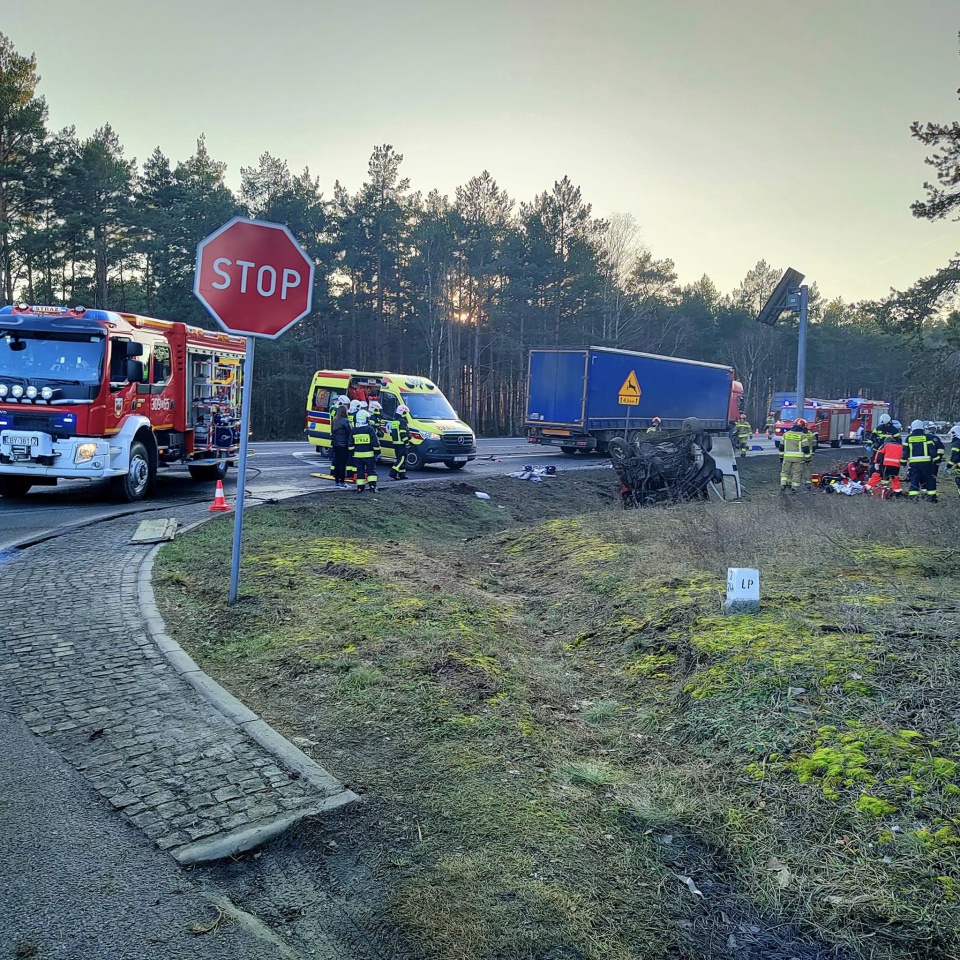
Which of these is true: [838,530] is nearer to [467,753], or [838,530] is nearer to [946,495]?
[467,753]

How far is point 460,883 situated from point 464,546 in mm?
8558

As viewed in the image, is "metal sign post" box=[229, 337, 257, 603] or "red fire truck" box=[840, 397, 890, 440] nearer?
"metal sign post" box=[229, 337, 257, 603]

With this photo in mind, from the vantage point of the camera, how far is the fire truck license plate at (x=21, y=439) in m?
12.0

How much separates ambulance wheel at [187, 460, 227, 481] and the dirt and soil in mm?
8306

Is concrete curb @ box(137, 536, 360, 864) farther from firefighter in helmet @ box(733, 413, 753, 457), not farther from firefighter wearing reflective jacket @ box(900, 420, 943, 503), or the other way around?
firefighter in helmet @ box(733, 413, 753, 457)

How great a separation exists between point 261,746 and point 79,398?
9827mm

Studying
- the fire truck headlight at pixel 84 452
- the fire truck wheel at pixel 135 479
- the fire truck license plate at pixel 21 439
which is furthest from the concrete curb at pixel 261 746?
the fire truck wheel at pixel 135 479

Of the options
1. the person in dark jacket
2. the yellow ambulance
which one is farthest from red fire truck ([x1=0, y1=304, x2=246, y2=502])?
the yellow ambulance

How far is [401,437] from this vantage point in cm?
2019

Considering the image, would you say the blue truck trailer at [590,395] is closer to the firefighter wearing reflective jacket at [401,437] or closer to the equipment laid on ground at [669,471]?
the firefighter wearing reflective jacket at [401,437]

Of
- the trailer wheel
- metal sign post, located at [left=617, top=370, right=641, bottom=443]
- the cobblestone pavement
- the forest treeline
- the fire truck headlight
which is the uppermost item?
the forest treeline

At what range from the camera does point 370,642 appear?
6.02 meters

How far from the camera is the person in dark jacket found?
620 inches

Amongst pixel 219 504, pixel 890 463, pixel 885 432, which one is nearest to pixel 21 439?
pixel 219 504
